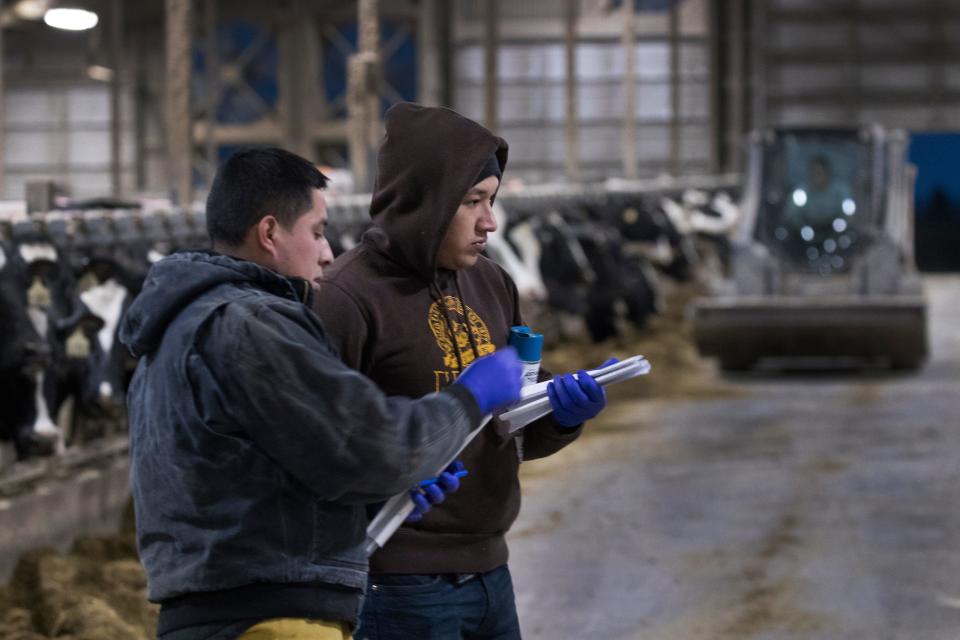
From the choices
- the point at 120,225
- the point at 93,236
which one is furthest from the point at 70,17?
the point at 93,236

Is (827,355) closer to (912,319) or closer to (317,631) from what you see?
(912,319)

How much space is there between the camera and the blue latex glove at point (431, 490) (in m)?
3.05

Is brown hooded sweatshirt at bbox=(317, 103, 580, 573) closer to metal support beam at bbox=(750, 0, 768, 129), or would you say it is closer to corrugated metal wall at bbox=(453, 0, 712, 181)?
corrugated metal wall at bbox=(453, 0, 712, 181)

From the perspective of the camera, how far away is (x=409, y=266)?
3.45 meters

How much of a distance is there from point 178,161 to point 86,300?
196 inches

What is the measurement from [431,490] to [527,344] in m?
0.50

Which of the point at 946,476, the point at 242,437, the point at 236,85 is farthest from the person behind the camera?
the point at 236,85

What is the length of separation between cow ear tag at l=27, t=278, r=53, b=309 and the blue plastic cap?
4266 millimetres

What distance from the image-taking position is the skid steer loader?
14.8 meters

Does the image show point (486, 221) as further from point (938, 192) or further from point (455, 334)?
point (938, 192)

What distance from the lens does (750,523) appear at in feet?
28.2

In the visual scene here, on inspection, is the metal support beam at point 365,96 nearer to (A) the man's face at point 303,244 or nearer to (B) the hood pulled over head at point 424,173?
(B) the hood pulled over head at point 424,173

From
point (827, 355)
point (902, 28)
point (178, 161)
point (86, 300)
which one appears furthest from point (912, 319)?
point (902, 28)

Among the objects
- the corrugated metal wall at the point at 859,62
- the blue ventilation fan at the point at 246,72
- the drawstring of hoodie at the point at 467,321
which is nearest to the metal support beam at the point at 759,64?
the corrugated metal wall at the point at 859,62
